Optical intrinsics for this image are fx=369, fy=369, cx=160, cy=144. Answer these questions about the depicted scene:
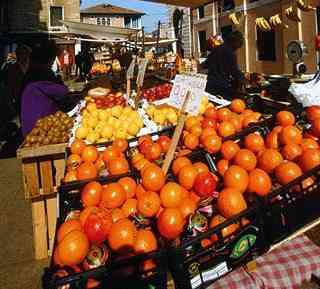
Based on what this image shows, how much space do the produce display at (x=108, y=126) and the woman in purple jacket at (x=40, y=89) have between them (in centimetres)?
45

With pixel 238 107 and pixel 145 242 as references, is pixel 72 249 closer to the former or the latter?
pixel 145 242

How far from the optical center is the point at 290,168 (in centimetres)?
200

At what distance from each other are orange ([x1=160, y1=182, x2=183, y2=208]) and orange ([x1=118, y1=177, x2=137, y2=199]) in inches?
8.5

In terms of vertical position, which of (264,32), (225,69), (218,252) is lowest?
(218,252)

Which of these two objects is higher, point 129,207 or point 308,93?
point 308,93

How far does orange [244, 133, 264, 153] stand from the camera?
242 cm

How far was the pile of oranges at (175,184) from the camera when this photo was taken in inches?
70.1

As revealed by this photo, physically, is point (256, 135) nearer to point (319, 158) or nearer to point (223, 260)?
point (319, 158)

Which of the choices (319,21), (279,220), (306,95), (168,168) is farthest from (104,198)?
(319,21)

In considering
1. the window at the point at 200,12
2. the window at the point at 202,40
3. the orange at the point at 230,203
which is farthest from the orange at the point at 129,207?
the window at the point at 200,12

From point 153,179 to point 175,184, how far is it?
0.13 metres

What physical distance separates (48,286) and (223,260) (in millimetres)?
730

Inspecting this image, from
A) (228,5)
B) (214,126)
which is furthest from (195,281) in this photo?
(228,5)

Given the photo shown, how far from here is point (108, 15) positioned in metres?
64.7
